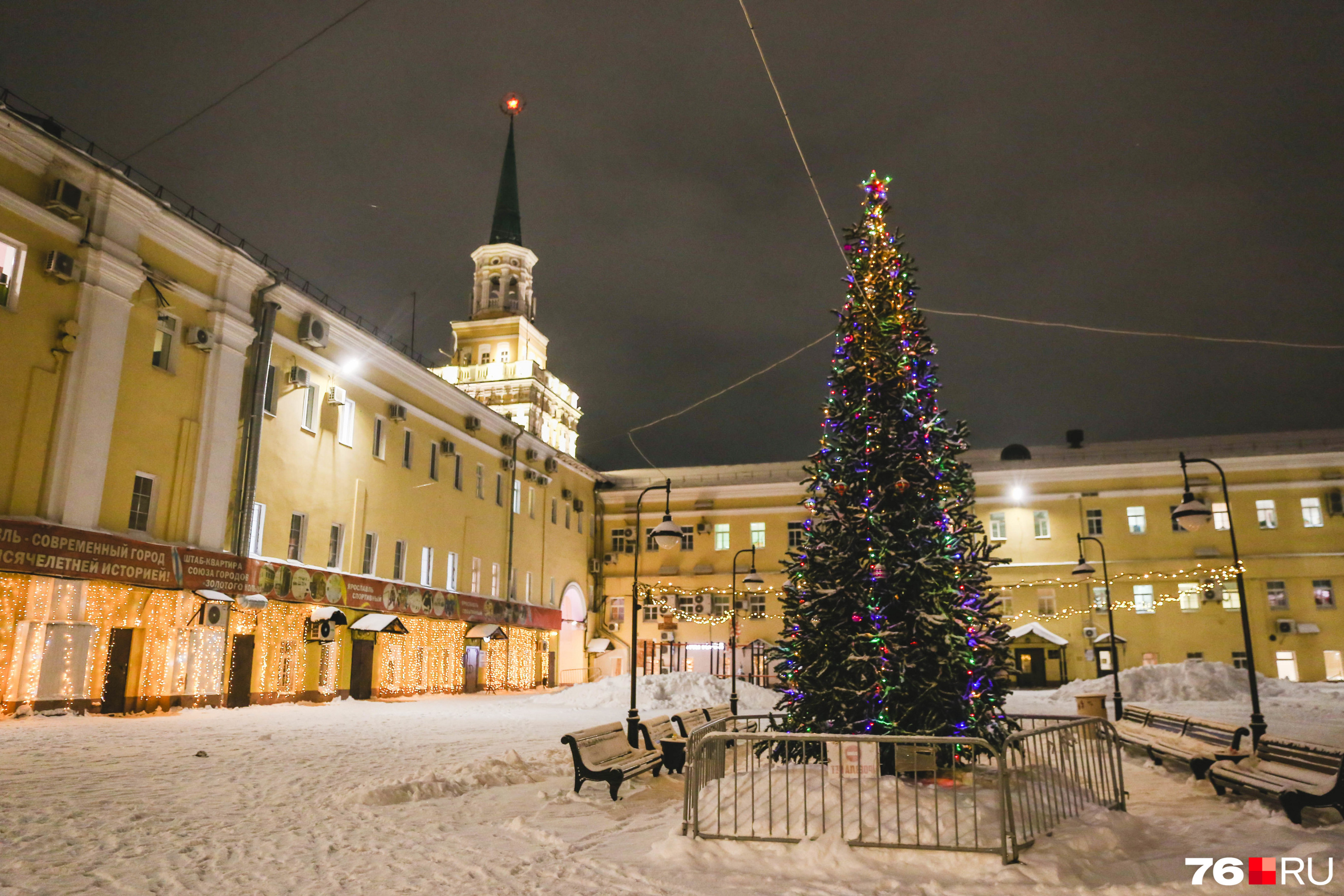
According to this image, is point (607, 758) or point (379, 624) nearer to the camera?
point (607, 758)

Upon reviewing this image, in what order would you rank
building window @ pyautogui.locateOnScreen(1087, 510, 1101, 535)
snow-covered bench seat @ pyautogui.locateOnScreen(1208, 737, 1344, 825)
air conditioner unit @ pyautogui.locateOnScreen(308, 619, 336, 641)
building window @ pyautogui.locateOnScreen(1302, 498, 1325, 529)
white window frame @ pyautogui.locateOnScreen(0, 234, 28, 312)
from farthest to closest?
1. building window @ pyautogui.locateOnScreen(1087, 510, 1101, 535)
2. building window @ pyautogui.locateOnScreen(1302, 498, 1325, 529)
3. air conditioner unit @ pyautogui.locateOnScreen(308, 619, 336, 641)
4. white window frame @ pyautogui.locateOnScreen(0, 234, 28, 312)
5. snow-covered bench seat @ pyautogui.locateOnScreen(1208, 737, 1344, 825)

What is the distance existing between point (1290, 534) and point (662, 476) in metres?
32.6

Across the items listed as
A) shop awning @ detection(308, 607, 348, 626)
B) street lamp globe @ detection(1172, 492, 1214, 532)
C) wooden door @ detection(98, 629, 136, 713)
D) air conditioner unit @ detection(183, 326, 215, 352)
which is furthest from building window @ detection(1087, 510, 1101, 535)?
wooden door @ detection(98, 629, 136, 713)

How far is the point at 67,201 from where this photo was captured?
19.5 metres

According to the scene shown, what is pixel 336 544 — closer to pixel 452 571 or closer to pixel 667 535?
pixel 452 571

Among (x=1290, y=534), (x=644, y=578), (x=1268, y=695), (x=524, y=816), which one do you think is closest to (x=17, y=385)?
(x=524, y=816)

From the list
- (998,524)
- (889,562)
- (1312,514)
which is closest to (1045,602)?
(998,524)

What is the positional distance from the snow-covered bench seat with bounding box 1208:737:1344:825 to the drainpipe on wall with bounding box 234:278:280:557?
22.4 m

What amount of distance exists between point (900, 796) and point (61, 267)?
67.8 feet

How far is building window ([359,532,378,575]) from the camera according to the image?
2978cm

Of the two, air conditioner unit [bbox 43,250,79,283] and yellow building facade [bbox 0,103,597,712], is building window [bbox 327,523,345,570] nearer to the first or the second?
yellow building facade [bbox 0,103,597,712]

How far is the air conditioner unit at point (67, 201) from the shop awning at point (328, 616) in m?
12.5

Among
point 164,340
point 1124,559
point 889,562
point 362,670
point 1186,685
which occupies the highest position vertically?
point 164,340

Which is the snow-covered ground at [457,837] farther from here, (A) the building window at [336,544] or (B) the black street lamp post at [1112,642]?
(A) the building window at [336,544]
